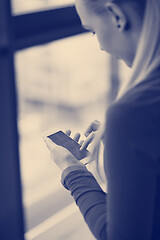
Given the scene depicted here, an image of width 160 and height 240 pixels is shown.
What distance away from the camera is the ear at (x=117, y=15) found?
80 cm

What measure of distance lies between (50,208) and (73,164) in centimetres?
127

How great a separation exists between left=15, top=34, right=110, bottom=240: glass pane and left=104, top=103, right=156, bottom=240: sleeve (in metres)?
1.23

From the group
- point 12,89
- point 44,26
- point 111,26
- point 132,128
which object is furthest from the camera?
point 44,26

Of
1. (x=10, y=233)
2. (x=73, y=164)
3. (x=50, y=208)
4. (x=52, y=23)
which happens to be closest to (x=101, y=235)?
Answer: (x=73, y=164)

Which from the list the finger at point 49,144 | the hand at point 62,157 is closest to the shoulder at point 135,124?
the hand at point 62,157

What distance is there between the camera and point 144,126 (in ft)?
2.43

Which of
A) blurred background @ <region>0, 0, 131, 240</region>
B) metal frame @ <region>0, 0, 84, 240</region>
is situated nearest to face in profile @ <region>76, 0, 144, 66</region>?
metal frame @ <region>0, 0, 84, 240</region>

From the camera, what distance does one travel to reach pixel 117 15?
810 mm

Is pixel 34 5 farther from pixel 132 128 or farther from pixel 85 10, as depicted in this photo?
pixel 132 128

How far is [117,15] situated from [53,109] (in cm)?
146

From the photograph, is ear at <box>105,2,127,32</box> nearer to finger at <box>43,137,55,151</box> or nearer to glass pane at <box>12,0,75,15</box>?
finger at <box>43,137,55,151</box>

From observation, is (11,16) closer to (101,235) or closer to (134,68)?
(134,68)

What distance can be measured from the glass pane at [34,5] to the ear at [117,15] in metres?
0.80

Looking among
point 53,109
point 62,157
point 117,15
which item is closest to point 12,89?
point 62,157
